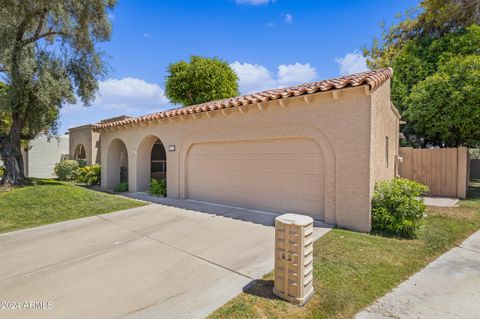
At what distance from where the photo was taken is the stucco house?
6.32 meters

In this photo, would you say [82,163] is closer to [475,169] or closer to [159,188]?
[159,188]

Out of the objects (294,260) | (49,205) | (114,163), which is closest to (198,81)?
(114,163)

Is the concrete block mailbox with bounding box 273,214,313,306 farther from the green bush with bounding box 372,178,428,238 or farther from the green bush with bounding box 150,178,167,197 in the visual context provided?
the green bush with bounding box 150,178,167,197

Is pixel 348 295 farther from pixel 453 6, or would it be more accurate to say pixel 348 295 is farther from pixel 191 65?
pixel 191 65

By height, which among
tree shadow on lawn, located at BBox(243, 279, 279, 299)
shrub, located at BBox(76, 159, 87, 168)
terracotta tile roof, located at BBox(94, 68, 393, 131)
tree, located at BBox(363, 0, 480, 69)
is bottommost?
tree shadow on lawn, located at BBox(243, 279, 279, 299)

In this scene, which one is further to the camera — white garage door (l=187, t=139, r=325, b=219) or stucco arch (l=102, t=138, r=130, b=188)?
stucco arch (l=102, t=138, r=130, b=188)

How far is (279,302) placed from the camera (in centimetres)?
339

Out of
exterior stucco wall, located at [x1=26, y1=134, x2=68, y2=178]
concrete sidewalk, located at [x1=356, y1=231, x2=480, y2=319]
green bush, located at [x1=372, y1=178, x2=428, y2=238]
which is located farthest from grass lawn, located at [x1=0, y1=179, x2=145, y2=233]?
exterior stucco wall, located at [x1=26, y1=134, x2=68, y2=178]

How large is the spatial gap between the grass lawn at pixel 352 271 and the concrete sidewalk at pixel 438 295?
5.1 inches

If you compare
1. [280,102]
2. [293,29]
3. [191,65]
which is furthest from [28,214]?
[191,65]

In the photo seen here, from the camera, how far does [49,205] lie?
910 centimetres

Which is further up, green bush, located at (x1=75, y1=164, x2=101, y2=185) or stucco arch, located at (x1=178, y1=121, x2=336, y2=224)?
stucco arch, located at (x1=178, y1=121, x2=336, y2=224)

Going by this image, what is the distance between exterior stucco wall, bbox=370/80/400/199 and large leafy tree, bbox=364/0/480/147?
18.8ft

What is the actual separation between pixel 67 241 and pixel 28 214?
3.59 m
